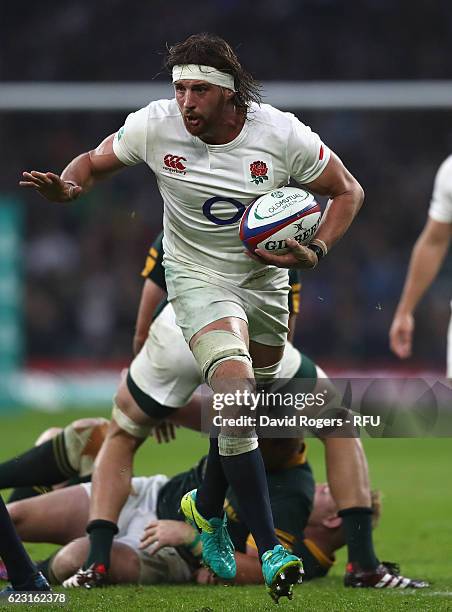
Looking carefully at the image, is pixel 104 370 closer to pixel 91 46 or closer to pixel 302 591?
pixel 91 46

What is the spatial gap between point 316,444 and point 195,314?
7.32 metres

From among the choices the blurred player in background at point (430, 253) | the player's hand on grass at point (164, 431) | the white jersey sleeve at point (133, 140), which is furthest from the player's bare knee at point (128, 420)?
the blurred player in background at point (430, 253)

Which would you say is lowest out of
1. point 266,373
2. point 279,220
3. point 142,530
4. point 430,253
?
point 142,530

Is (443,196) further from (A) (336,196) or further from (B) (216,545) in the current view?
(B) (216,545)

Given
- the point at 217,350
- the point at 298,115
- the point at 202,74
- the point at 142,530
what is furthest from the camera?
the point at 298,115

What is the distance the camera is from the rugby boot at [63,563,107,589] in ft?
17.7

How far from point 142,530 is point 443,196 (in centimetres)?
237

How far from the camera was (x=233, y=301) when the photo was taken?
17.5 feet

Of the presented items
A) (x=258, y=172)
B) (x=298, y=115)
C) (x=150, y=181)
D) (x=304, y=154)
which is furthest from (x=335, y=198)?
(x=150, y=181)

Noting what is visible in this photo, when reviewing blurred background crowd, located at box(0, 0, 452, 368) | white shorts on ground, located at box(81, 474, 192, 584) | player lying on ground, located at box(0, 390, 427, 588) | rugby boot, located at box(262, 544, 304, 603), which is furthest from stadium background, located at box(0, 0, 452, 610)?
rugby boot, located at box(262, 544, 304, 603)

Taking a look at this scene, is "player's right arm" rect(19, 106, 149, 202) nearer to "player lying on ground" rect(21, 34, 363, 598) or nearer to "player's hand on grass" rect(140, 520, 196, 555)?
"player lying on ground" rect(21, 34, 363, 598)

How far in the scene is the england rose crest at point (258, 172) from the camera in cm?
522

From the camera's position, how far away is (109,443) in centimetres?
593

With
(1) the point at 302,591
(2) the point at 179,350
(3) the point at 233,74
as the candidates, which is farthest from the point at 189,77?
(1) the point at 302,591
